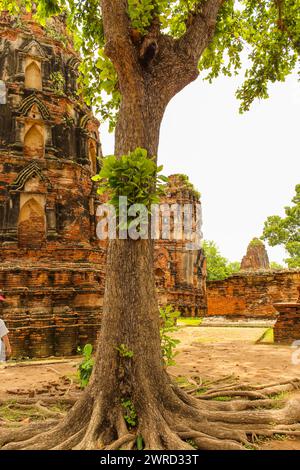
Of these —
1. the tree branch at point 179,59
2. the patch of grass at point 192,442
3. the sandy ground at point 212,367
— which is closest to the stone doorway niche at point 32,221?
the sandy ground at point 212,367

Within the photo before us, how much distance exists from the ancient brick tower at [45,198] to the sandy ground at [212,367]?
2.30 meters

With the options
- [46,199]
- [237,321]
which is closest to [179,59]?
[46,199]

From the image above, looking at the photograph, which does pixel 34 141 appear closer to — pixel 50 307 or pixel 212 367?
pixel 50 307

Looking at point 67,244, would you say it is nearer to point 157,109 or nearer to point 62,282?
point 62,282

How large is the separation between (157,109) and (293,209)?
28688 mm

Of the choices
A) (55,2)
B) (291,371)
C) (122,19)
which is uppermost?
(55,2)

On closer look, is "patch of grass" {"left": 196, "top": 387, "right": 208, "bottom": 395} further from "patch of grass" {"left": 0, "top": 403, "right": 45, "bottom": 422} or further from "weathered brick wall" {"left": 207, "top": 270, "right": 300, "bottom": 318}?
"weathered brick wall" {"left": 207, "top": 270, "right": 300, "bottom": 318}

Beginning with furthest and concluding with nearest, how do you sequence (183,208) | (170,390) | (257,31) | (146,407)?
(183,208) < (257,31) < (170,390) < (146,407)

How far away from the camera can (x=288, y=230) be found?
3100 centimetres

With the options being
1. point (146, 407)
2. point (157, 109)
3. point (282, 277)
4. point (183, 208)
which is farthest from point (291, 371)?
point (183, 208)

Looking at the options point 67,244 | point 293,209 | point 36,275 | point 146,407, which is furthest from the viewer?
point 293,209

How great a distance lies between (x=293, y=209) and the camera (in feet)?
99.6

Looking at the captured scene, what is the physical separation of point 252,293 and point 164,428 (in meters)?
12.3

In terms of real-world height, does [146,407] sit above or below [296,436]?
above
